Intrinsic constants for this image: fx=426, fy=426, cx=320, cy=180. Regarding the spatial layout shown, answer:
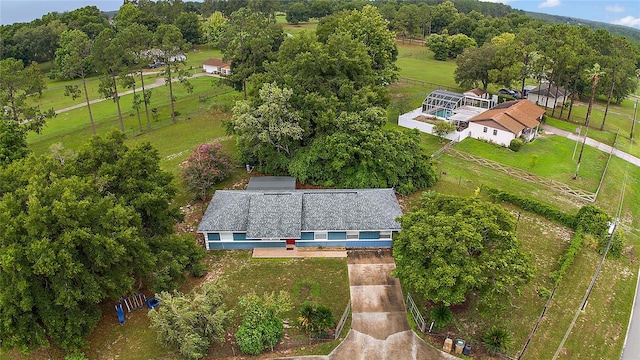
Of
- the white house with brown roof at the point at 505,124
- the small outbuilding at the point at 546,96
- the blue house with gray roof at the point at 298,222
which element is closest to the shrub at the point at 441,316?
the blue house with gray roof at the point at 298,222

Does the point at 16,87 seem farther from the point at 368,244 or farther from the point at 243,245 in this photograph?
the point at 368,244

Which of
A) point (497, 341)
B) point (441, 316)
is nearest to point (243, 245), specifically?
point (441, 316)

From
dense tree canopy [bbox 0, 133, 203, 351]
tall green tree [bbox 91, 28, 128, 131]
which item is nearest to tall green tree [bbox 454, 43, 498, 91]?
tall green tree [bbox 91, 28, 128, 131]

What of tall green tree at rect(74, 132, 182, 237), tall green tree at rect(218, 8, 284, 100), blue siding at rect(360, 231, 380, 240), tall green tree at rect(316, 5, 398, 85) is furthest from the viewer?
tall green tree at rect(316, 5, 398, 85)

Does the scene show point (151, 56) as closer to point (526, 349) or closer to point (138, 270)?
point (138, 270)

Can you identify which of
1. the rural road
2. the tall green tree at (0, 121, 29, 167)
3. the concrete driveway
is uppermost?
the tall green tree at (0, 121, 29, 167)

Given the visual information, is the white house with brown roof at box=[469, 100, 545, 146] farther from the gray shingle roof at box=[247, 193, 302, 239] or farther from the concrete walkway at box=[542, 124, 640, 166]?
the gray shingle roof at box=[247, 193, 302, 239]

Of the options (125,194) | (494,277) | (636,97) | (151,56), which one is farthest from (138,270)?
(636,97)
